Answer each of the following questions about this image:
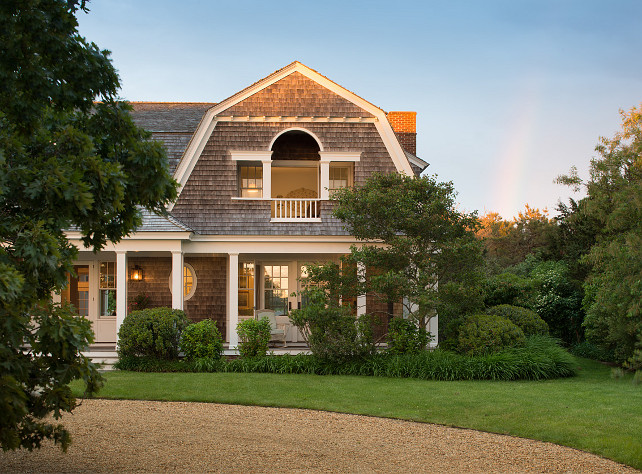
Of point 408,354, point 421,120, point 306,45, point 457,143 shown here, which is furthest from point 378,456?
point 457,143

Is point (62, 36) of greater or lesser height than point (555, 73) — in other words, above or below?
below

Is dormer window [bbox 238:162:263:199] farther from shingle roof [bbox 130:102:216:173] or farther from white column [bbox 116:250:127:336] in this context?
white column [bbox 116:250:127:336]

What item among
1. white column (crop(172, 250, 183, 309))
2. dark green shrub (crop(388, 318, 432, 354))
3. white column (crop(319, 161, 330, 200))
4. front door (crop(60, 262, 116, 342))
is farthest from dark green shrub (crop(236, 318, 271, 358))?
front door (crop(60, 262, 116, 342))

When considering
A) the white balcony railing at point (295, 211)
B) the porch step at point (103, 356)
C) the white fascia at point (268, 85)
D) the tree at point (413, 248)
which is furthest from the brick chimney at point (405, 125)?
the porch step at point (103, 356)

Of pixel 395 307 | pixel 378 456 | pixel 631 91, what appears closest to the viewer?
pixel 378 456

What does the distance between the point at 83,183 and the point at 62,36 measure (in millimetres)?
1478

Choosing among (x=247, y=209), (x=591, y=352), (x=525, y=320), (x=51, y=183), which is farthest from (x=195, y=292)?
(x=51, y=183)

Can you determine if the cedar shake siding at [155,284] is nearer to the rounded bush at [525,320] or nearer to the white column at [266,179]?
the white column at [266,179]

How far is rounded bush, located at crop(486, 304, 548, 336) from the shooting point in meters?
14.3

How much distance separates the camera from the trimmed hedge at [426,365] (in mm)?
12133

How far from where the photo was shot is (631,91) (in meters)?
15.0

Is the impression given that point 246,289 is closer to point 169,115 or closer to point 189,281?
point 189,281

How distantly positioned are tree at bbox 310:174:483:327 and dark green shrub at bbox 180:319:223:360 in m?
2.68

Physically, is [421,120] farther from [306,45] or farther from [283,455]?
[283,455]
